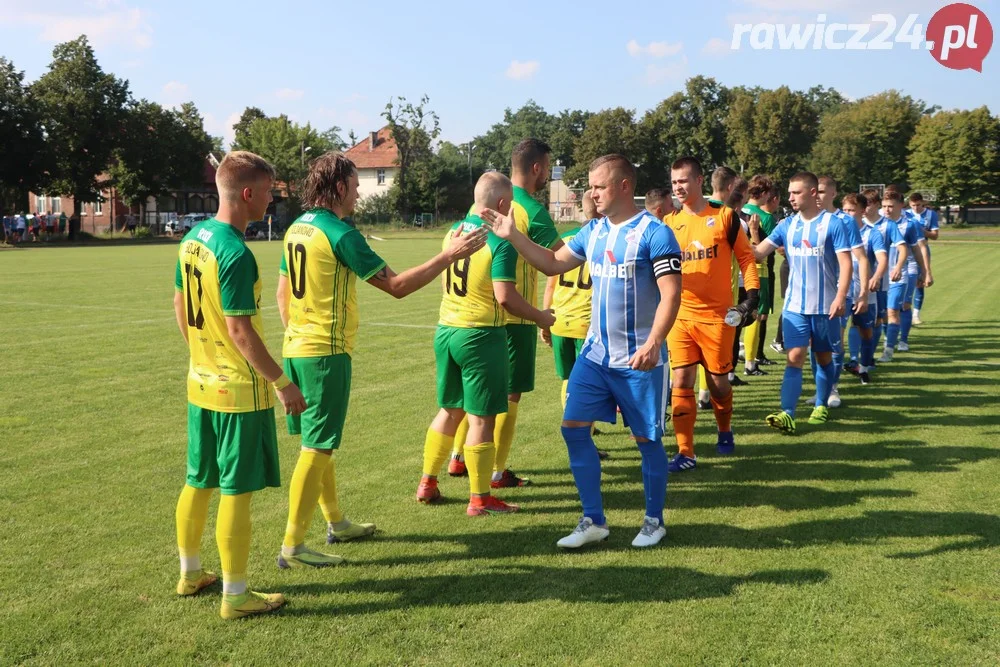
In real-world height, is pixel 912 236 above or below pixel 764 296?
above

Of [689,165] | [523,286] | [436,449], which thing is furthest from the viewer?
[689,165]

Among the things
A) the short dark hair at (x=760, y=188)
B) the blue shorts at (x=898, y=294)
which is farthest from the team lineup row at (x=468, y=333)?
the blue shorts at (x=898, y=294)

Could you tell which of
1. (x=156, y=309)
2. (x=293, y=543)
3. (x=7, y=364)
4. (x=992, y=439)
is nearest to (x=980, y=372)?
(x=992, y=439)

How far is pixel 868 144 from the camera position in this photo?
7775 centimetres

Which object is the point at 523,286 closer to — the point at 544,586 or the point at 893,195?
the point at 544,586

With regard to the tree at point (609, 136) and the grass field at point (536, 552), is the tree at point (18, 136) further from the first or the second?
the tree at point (609, 136)

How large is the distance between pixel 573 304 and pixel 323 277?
3091 mm

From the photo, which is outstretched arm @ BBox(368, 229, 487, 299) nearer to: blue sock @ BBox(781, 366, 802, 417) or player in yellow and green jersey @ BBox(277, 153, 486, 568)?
player in yellow and green jersey @ BBox(277, 153, 486, 568)

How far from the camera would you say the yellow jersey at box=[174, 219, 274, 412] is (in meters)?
3.72

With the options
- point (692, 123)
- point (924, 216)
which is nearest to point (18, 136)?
point (924, 216)

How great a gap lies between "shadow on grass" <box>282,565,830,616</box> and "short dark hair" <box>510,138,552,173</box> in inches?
108

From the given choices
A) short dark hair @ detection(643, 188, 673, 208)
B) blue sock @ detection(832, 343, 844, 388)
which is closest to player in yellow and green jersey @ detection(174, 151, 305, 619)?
short dark hair @ detection(643, 188, 673, 208)

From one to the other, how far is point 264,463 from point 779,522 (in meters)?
3.30

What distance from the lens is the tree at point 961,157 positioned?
68.1m
